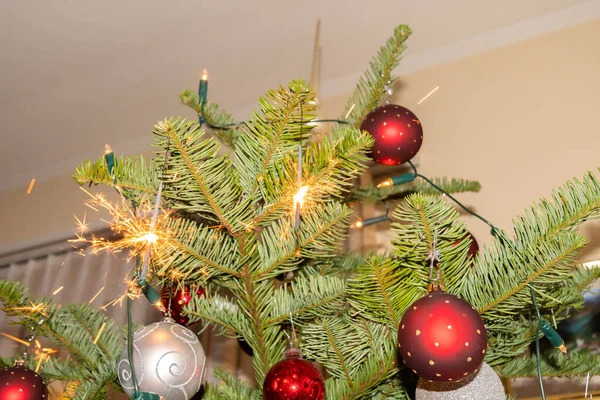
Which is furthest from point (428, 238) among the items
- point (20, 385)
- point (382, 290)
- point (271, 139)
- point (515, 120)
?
point (515, 120)

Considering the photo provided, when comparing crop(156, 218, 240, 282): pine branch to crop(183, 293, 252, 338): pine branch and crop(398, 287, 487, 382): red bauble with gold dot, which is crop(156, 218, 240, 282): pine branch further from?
crop(398, 287, 487, 382): red bauble with gold dot

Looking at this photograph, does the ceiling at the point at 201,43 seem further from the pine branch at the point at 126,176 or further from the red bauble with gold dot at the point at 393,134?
the pine branch at the point at 126,176

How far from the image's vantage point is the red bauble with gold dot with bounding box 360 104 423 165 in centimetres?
77

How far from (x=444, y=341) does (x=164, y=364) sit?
10.9 inches

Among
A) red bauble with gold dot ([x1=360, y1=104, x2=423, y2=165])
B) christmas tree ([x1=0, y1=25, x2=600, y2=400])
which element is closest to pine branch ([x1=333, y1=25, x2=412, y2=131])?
red bauble with gold dot ([x1=360, y1=104, x2=423, y2=165])

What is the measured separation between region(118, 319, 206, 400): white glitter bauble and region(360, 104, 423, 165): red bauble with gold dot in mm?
346

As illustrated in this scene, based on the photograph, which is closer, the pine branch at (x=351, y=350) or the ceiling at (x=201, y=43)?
the pine branch at (x=351, y=350)

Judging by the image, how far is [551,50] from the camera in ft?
4.00

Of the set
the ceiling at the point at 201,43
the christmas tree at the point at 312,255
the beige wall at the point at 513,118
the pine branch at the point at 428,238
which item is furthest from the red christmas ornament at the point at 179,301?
the ceiling at the point at 201,43

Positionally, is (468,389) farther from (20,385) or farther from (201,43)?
(201,43)

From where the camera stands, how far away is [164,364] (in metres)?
0.60

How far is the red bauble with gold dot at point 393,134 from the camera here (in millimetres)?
773

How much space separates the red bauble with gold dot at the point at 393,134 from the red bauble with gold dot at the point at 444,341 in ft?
0.94

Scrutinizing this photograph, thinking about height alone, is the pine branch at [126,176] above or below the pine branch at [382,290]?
above
